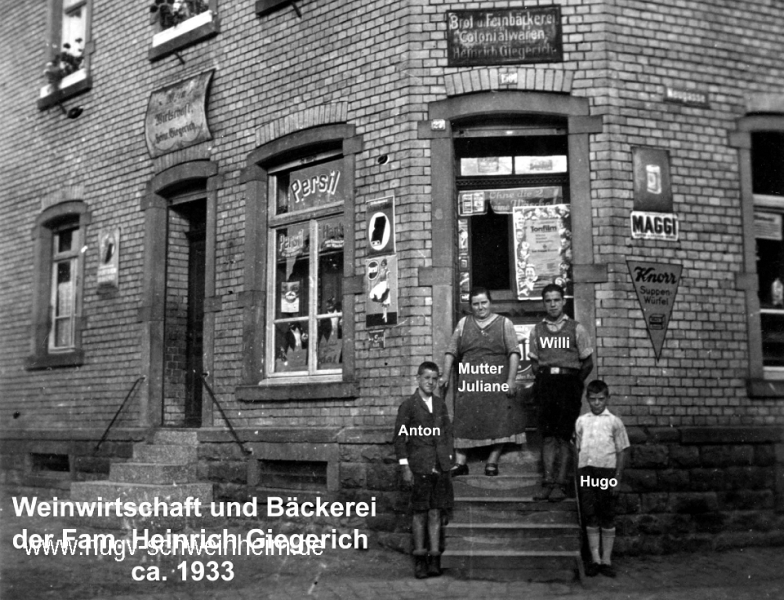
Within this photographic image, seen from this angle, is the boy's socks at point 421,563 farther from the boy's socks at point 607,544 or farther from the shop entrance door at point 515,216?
the shop entrance door at point 515,216

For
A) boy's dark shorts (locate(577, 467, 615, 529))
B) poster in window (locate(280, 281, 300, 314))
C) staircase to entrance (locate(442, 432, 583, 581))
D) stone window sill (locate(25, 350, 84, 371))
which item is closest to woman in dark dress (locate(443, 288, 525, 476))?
staircase to entrance (locate(442, 432, 583, 581))

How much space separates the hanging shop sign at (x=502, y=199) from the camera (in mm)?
8914

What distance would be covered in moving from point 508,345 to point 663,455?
5.76 ft

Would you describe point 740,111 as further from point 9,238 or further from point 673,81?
point 9,238

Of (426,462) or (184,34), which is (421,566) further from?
(184,34)

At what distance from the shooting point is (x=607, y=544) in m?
7.45

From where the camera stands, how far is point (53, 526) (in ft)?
32.4

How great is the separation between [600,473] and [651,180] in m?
2.91

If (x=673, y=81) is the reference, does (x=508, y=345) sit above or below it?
below

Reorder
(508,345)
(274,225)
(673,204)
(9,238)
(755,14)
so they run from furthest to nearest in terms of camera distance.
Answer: (9,238) < (274,225) < (755,14) < (673,204) < (508,345)

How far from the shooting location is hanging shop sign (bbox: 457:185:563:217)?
8.91 meters

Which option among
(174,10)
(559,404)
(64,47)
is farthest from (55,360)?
(559,404)

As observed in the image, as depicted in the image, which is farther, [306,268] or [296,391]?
[306,268]

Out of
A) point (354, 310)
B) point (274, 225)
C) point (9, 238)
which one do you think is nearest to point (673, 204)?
point (354, 310)
